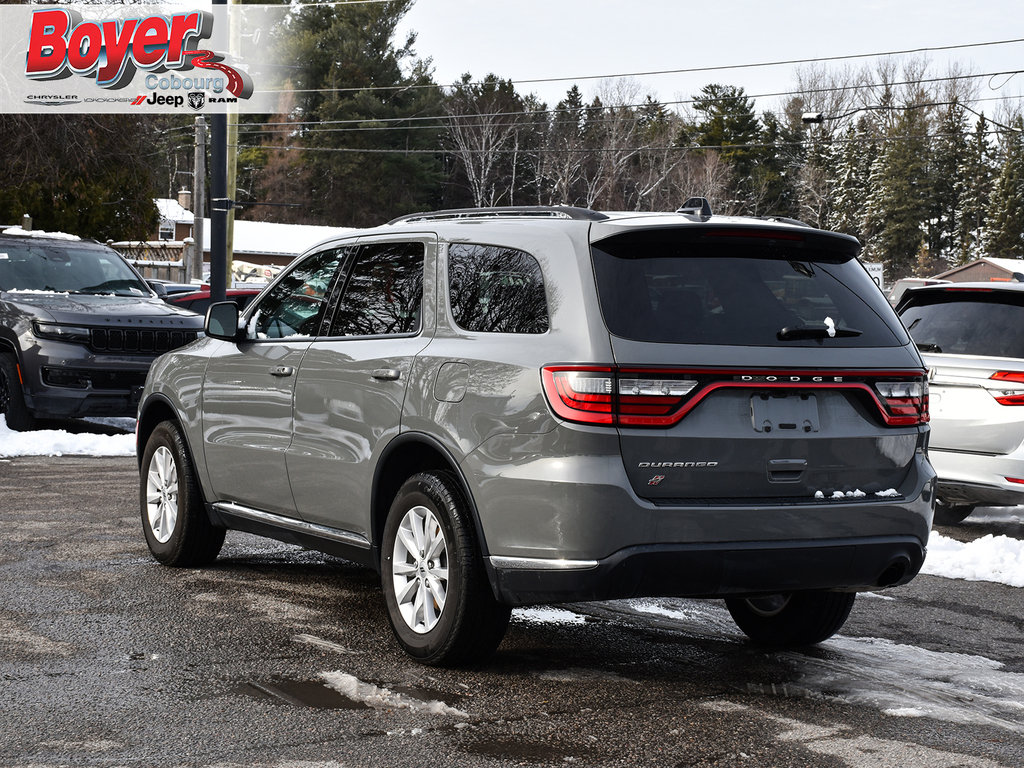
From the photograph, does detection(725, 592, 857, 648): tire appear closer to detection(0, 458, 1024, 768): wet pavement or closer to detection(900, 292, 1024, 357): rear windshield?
detection(0, 458, 1024, 768): wet pavement

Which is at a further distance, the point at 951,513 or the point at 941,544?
the point at 951,513

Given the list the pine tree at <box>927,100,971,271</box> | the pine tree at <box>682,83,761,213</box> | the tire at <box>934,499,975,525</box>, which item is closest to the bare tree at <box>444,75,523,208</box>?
the pine tree at <box>682,83,761,213</box>

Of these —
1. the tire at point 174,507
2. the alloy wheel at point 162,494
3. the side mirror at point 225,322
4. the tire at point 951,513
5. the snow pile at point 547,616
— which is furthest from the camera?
the tire at point 951,513

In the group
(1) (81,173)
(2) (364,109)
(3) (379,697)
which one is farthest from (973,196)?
(3) (379,697)

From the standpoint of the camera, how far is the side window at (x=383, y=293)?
563cm

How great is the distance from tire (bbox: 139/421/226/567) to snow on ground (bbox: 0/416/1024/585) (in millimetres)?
1982

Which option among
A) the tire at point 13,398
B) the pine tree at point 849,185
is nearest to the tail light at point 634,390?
the tire at point 13,398

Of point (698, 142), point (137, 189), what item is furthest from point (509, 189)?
point (137, 189)

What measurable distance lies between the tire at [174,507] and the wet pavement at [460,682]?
14 centimetres

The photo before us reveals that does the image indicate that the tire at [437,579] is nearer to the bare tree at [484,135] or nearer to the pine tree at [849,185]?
the bare tree at [484,135]

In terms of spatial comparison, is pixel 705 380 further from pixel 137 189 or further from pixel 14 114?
pixel 137 189

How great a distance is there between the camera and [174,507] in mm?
7344

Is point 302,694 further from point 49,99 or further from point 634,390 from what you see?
point 49,99

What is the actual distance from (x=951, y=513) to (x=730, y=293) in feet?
20.0
